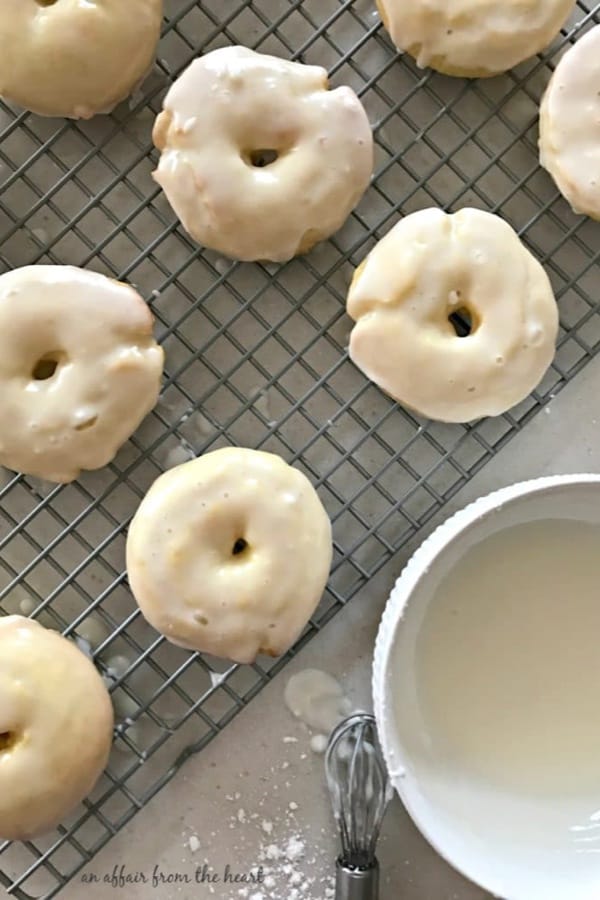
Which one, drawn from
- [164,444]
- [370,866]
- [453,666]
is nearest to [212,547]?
[164,444]

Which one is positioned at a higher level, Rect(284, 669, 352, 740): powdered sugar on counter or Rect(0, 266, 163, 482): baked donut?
Rect(0, 266, 163, 482): baked donut

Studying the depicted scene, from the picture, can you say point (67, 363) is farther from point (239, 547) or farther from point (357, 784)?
point (357, 784)

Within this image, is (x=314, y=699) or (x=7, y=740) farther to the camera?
(x=314, y=699)

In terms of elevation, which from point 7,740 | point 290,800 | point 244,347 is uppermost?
point 244,347

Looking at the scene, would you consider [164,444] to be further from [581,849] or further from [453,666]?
[581,849]

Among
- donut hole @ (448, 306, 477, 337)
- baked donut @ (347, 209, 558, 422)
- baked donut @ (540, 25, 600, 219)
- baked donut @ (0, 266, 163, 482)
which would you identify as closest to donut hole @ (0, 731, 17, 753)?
baked donut @ (0, 266, 163, 482)

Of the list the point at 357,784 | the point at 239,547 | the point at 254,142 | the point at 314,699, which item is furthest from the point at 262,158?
the point at 357,784

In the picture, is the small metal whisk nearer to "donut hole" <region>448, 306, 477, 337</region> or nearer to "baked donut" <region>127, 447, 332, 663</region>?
"baked donut" <region>127, 447, 332, 663</region>
